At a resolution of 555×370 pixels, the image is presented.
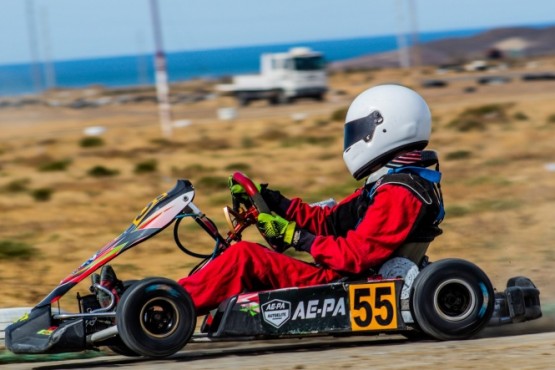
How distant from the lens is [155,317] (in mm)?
5445

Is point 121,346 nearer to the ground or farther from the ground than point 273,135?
nearer to the ground

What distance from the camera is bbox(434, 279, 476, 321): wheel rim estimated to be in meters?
5.80

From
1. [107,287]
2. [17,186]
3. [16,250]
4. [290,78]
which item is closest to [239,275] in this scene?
[107,287]

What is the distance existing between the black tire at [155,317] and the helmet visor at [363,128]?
1.40 metres

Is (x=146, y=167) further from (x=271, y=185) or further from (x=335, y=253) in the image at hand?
(x=335, y=253)

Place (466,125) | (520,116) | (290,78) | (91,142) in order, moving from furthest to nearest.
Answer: (290,78)
(520,116)
(91,142)
(466,125)

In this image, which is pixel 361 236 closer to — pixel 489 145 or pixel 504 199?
pixel 504 199

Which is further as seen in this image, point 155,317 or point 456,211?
point 456,211

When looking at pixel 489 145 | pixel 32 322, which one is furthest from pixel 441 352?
pixel 489 145

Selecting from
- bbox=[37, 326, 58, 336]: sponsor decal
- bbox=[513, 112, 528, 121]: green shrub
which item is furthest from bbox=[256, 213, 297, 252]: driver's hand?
bbox=[513, 112, 528, 121]: green shrub

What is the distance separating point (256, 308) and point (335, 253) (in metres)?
0.53

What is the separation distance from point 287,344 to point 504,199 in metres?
6.55

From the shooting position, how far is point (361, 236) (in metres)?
5.74

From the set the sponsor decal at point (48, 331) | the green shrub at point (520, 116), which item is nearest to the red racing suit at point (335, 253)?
the sponsor decal at point (48, 331)
